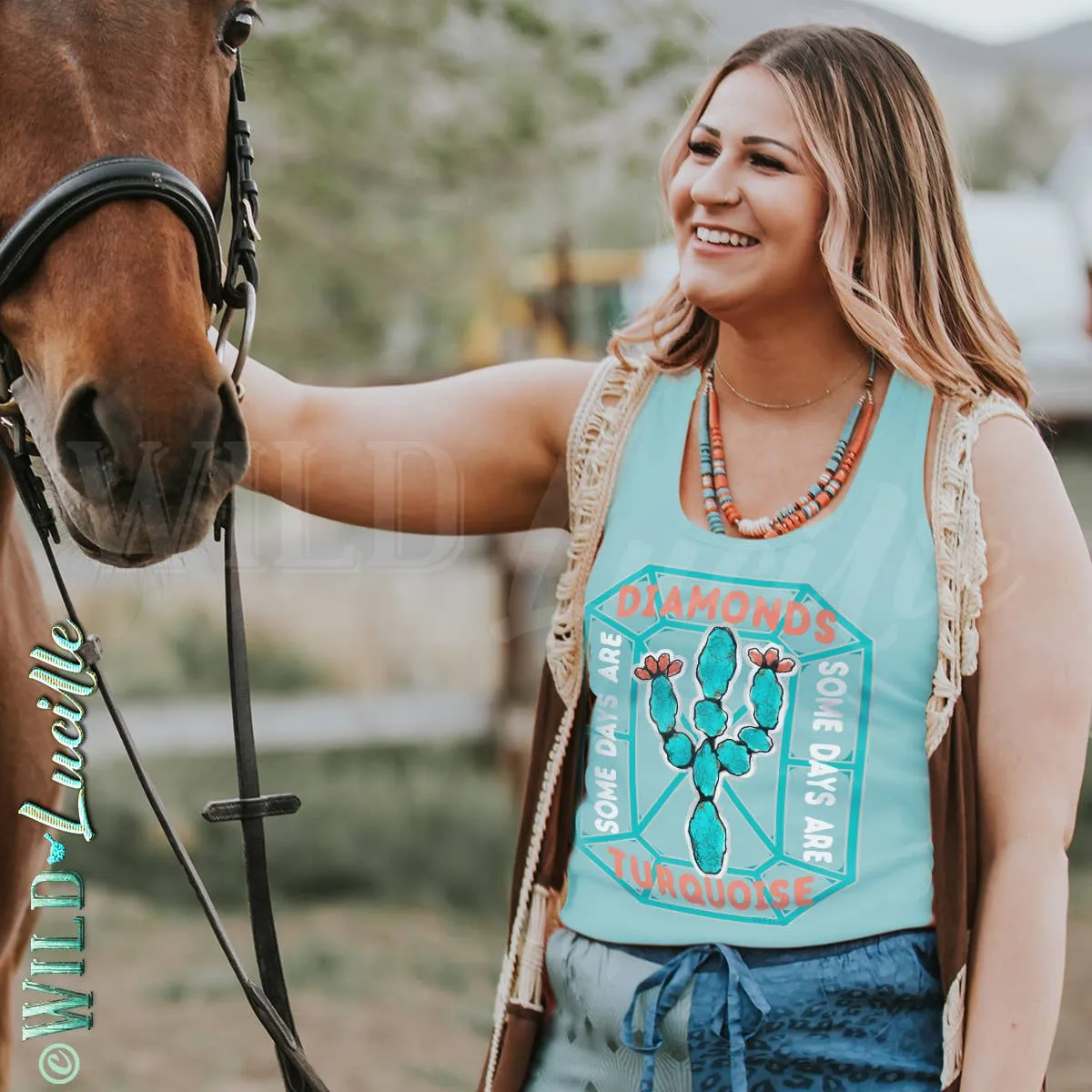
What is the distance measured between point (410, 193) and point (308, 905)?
8.44ft

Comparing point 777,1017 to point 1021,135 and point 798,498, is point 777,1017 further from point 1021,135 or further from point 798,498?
point 1021,135

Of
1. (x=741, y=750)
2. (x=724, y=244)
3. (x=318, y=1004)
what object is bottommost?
(x=318, y=1004)

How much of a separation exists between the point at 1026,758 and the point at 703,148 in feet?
2.47

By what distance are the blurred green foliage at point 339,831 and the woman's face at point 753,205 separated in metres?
3.47

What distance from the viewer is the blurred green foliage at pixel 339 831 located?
16.2ft

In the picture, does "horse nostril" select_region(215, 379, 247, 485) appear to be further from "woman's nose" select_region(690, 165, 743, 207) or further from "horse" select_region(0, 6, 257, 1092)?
"woman's nose" select_region(690, 165, 743, 207)

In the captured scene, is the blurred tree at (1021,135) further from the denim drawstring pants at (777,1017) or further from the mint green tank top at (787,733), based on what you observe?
the denim drawstring pants at (777,1017)

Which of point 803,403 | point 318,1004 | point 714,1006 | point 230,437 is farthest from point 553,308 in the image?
point 714,1006

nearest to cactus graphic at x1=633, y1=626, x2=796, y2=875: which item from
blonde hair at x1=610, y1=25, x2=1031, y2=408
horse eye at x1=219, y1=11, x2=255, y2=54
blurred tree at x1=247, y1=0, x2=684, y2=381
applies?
blonde hair at x1=610, y1=25, x2=1031, y2=408

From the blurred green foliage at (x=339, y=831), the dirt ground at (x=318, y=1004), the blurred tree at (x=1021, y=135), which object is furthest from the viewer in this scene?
the blurred tree at (x=1021, y=135)

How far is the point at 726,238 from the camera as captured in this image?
156 centimetres

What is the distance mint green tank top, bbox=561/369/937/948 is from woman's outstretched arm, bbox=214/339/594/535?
29 centimetres

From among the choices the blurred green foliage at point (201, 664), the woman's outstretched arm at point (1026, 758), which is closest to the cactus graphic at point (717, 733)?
the woman's outstretched arm at point (1026, 758)

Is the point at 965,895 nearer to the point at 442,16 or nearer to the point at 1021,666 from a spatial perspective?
the point at 1021,666
